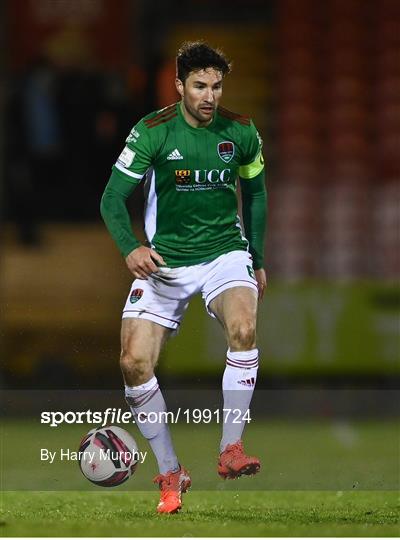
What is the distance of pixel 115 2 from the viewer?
43.0ft

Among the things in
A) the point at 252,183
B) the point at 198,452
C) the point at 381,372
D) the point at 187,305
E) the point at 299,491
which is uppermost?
the point at 252,183

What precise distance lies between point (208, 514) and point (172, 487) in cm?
23

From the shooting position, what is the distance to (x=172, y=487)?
19.6 feet

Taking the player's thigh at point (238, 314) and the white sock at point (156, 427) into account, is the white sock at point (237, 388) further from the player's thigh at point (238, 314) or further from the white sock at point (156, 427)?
the white sock at point (156, 427)

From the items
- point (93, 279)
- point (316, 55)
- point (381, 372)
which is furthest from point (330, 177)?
point (93, 279)

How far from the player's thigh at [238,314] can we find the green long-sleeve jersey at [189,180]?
173 mm

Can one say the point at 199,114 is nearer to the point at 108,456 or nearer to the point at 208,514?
the point at 108,456

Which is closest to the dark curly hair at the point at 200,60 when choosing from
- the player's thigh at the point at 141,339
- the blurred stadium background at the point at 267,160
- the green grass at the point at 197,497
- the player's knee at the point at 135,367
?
the player's thigh at the point at 141,339

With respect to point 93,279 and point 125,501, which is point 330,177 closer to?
point 93,279

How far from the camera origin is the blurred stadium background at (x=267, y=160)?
34.0ft

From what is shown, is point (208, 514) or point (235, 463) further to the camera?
point (208, 514)

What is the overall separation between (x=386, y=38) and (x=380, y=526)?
26.0 feet

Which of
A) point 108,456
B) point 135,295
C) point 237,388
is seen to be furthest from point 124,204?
point 108,456

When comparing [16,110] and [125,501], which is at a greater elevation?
[16,110]
